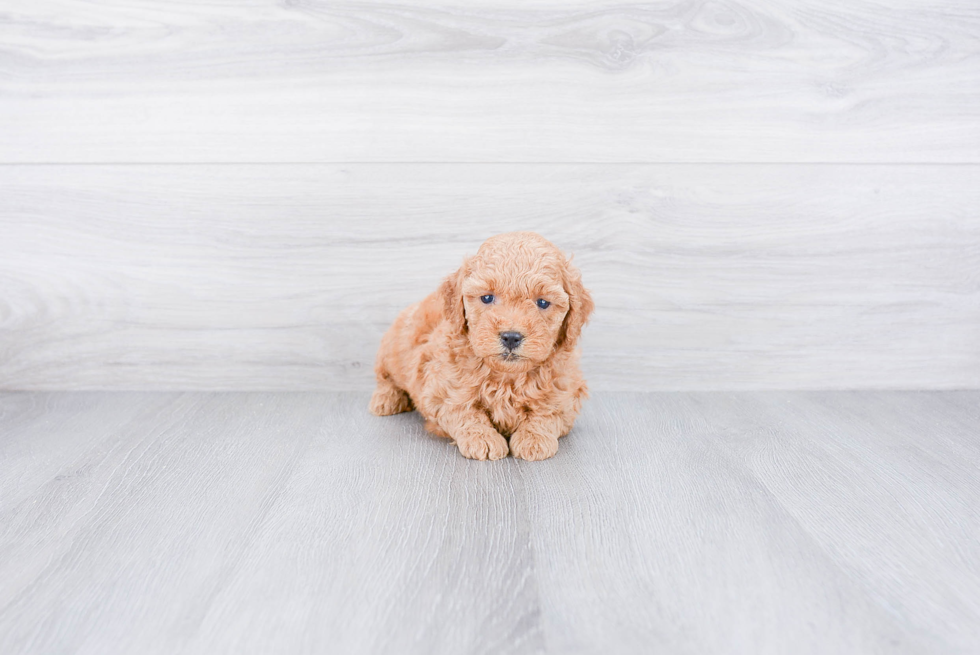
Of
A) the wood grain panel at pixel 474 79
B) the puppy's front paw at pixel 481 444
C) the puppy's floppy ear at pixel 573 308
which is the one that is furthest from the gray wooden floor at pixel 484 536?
the wood grain panel at pixel 474 79

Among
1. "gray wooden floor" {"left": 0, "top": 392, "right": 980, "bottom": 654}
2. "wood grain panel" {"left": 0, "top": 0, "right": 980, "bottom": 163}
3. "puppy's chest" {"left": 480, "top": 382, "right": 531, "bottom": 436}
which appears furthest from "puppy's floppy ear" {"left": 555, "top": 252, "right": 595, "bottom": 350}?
"wood grain panel" {"left": 0, "top": 0, "right": 980, "bottom": 163}

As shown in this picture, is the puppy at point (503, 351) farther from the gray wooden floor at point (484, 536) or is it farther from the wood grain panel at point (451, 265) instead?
the wood grain panel at point (451, 265)

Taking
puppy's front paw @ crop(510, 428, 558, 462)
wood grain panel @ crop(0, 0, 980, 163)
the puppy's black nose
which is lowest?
puppy's front paw @ crop(510, 428, 558, 462)

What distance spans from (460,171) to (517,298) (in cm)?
59

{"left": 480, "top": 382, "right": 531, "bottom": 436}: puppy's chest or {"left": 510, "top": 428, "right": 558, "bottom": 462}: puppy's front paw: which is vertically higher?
{"left": 480, "top": 382, "right": 531, "bottom": 436}: puppy's chest

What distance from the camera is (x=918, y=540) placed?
102 cm

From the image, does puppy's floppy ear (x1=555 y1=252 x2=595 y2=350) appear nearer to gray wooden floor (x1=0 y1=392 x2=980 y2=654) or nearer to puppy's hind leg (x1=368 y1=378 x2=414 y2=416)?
gray wooden floor (x1=0 y1=392 x2=980 y2=654)

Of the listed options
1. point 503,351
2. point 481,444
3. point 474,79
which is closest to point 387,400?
point 481,444

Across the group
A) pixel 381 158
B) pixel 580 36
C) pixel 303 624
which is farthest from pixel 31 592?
pixel 580 36

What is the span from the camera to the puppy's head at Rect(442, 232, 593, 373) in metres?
→ 1.24

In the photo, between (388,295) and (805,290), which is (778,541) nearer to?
(805,290)

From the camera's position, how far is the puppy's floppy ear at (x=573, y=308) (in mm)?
1310

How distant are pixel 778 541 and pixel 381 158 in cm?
127

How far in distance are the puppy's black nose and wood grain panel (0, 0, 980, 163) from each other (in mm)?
655
